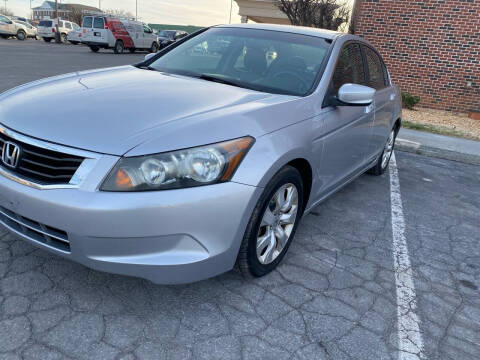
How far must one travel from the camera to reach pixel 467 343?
7.73 feet

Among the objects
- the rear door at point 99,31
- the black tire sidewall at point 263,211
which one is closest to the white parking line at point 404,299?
the black tire sidewall at point 263,211

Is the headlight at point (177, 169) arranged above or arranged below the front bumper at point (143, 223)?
above

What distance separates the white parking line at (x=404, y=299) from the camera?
7.45 feet

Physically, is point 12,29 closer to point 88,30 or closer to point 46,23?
point 46,23

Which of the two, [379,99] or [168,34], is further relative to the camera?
[168,34]

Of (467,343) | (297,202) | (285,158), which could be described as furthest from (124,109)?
(467,343)

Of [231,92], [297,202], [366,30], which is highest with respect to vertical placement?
[366,30]

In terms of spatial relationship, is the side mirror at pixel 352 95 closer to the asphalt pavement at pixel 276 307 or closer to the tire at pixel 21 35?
the asphalt pavement at pixel 276 307

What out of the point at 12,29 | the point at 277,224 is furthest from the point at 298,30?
the point at 12,29

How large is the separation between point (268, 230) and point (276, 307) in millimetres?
470

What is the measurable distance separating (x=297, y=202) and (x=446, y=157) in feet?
16.0

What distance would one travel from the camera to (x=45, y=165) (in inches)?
81.6

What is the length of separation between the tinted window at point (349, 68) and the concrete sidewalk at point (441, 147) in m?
3.34

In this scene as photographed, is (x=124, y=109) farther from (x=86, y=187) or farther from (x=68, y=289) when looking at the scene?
(x=68, y=289)
